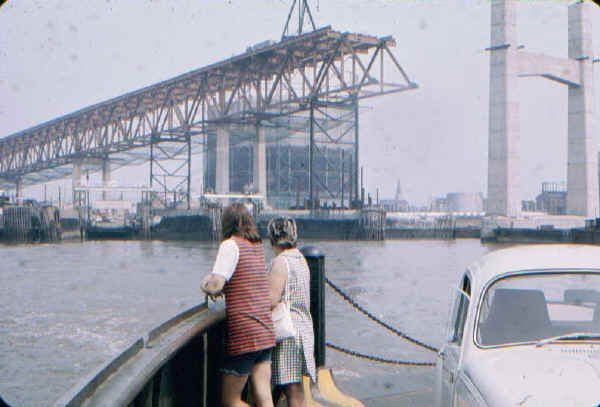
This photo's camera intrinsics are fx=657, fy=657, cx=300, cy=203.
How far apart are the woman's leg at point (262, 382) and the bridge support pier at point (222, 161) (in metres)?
46.5

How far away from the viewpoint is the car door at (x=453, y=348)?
12.6 ft

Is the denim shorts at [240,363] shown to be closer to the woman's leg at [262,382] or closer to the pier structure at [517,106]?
the woman's leg at [262,382]

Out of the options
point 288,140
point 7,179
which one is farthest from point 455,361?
point 7,179

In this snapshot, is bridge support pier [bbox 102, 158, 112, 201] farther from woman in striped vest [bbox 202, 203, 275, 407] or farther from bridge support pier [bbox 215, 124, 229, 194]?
woman in striped vest [bbox 202, 203, 275, 407]

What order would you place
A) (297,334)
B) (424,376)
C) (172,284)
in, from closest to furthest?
(297,334), (424,376), (172,284)

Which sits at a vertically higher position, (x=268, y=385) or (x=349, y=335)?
(x=268, y=385)

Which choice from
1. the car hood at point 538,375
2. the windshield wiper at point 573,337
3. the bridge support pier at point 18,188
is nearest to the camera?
the car hood at point 538,375

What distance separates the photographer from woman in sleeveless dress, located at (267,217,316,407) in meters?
4.16

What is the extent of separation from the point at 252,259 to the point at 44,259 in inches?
1641

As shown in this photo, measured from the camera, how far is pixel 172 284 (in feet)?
95.5

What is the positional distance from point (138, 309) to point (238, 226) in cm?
1968

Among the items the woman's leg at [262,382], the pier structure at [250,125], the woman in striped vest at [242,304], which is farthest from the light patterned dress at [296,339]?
the pier structure at [250,125]

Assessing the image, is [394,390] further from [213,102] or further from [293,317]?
[213,102]

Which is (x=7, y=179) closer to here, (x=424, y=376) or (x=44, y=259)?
Answer: (x=44, y=259)
